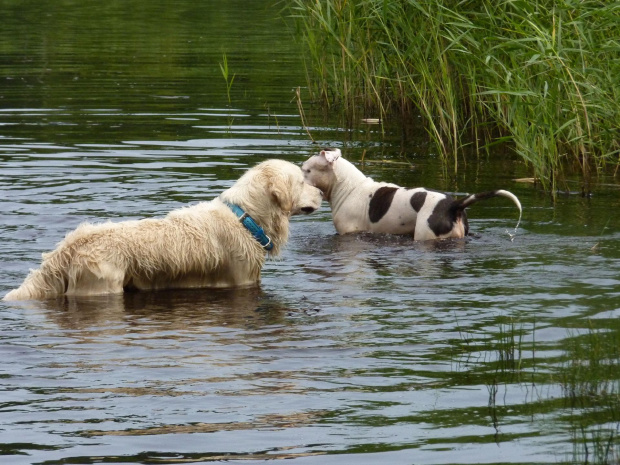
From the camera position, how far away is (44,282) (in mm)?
8203

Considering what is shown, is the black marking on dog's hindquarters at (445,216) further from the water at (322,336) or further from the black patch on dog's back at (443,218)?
the water at (322,336)

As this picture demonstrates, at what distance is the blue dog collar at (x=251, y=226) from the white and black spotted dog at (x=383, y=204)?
6.40 feet

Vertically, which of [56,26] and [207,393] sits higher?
[56,26]

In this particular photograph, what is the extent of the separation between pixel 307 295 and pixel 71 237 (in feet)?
6.14

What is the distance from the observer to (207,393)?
605 centimetres

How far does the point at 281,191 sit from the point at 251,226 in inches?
15.1

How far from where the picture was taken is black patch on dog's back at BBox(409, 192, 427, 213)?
10.3 m

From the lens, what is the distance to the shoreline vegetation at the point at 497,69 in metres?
11.2

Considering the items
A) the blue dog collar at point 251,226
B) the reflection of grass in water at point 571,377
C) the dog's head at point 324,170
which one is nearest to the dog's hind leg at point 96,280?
the blue dog collar at point 251,226

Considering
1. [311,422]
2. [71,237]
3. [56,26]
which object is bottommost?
→ [311,422]

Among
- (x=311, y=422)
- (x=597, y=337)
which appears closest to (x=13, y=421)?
(x=311, y=422)

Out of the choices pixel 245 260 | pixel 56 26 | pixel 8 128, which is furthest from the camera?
pixel 56 26

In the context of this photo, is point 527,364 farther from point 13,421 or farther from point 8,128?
point 8,128

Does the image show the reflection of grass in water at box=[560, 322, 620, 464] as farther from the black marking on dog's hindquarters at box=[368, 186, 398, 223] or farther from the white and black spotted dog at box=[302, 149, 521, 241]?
the black marking on dog's hindquarters at box=[368, 186, 398, 223]
